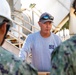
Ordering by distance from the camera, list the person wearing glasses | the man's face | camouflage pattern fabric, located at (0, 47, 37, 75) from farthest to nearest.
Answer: the man's face
the person wearing glasses
camouflage pattern fabric, located at (0, 47, 37, 75)

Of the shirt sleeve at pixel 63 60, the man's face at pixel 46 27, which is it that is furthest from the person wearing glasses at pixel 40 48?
the shirt sleeve at pixel 63 60

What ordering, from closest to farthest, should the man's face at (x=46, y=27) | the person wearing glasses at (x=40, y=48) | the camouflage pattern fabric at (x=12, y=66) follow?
the camouflage pattern fabric at (x=12, y=66) < the person wearing glasses at (x=40, y=48) < the man's face at (x=46, y=27)

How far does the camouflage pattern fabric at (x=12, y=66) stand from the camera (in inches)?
67.9

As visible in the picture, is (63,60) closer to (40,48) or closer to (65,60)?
(65,60)

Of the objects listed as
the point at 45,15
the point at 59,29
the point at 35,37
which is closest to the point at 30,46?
the point at 35,37

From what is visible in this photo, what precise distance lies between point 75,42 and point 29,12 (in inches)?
443

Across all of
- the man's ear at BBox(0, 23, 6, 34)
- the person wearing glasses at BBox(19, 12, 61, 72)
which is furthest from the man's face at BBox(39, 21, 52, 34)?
the man's ear at BBox(0, 23, 6, 34)

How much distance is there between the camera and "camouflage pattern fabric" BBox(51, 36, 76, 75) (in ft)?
5.74

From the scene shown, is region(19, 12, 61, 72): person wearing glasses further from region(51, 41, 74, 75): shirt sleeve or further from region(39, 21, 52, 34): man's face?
region(51, 41, 74, 75): shirt sleeve

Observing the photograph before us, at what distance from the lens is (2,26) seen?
71.8 inches

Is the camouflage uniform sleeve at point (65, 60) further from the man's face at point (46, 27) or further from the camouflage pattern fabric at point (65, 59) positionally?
the man's face at point (46, 27)

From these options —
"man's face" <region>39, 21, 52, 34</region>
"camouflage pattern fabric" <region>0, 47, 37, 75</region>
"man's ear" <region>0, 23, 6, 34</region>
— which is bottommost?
"camouflage pattern fabric" <region>0, 47, 37, 75</region>

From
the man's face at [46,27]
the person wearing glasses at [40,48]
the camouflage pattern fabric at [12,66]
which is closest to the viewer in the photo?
the camouflage pattern fabric at [12,66]

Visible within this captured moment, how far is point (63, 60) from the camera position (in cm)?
176
